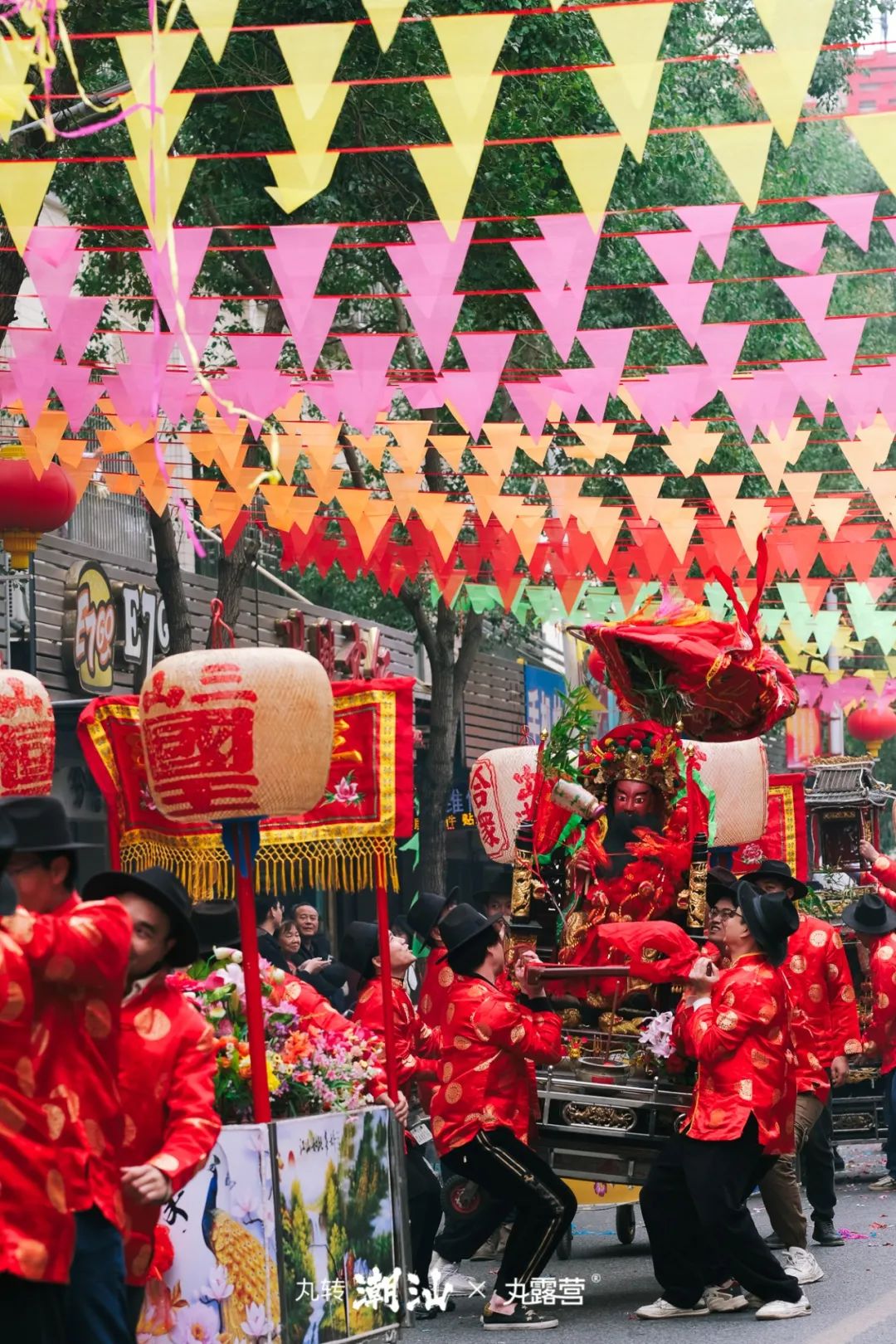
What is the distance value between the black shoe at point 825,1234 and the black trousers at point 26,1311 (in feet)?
24.8

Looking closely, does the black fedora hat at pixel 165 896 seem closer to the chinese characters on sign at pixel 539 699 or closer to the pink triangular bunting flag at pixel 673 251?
the pink triangular bunting flag at pixel 673 251

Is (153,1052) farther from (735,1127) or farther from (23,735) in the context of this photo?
(735,1127)

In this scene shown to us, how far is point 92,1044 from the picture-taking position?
5.25 meters

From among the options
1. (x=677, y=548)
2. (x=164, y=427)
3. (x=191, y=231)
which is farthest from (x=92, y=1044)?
(x=677, y=548)

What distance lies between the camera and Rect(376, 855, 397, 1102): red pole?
9281 millimetres

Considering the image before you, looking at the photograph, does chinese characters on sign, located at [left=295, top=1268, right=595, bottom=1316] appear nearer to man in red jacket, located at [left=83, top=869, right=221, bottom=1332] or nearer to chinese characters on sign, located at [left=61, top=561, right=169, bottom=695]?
man in red jacket, located at [left=83, top=869, right=221, bottom=1332]

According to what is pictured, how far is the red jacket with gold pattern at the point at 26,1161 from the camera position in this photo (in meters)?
4.93

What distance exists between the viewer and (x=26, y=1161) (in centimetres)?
502

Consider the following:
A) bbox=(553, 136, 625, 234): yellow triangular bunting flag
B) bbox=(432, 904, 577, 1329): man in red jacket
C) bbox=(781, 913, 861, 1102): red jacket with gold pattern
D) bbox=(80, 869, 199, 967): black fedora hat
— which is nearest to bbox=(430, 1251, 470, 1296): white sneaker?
bbox=(432, 904, 577, 1329): man in red jacket

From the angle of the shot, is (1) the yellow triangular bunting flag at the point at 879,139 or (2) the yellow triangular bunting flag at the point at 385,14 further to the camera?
(1) the yellow triangular bunting flag at the point at 879,139

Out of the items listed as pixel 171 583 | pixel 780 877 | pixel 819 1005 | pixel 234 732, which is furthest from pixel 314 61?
pixel 171 583

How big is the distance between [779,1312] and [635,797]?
290 centimetres

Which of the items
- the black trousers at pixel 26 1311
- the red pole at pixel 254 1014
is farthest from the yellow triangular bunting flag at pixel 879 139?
the black trousers at pixel 26 1311

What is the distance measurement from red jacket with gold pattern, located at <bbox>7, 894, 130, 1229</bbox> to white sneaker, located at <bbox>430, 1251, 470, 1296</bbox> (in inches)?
200
